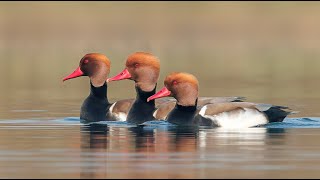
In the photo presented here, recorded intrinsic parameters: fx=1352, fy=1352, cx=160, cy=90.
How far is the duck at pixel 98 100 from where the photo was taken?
22.3 metres

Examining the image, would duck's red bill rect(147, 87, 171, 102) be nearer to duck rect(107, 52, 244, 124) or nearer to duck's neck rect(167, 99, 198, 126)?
duck's neck rect(167, 99, 198, 126)

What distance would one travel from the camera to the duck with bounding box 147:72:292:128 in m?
20.3

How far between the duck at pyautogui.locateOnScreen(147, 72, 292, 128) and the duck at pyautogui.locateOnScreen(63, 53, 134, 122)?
161cm

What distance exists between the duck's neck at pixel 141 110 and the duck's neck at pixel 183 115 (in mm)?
805

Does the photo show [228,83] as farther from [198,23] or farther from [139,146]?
[198,23]

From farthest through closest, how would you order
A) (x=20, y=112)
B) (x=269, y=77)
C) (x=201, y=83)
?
(x=269, y=77)
(x=201, y=83)
(x=20, y=112)

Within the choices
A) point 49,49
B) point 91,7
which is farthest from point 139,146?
point 91,7

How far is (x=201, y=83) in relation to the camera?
3394 cm

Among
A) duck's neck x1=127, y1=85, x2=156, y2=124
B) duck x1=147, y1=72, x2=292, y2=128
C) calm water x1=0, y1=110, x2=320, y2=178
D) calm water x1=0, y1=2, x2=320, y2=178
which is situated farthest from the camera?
duck's neck x1=127, y1=85, x2=156, y2=124

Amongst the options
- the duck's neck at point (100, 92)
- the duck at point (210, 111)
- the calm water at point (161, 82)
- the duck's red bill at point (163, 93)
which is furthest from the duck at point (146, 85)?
the duck's neck at point (100, 92)

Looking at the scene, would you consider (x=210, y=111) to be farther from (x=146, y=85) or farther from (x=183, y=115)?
(x=146, y=85)

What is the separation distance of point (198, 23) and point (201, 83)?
3704cm

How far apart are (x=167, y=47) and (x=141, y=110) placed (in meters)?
36.0

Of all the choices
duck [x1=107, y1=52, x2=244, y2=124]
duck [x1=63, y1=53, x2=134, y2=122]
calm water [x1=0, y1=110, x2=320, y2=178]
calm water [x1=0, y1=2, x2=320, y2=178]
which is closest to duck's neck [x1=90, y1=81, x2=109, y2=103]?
duck [x1=63, y1=53, x2=134, y2=122]
